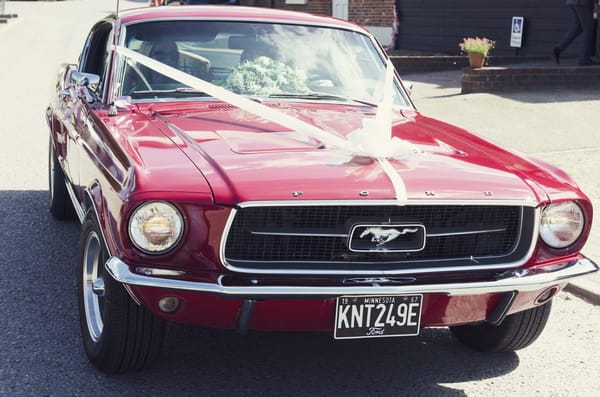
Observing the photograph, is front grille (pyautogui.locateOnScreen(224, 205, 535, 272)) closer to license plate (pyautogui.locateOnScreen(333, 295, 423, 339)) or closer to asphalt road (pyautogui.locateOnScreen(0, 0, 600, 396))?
license plate (pyautogui.locateOnScreen(333, 295, 423, 339))

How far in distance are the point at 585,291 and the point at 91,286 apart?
9.71ft

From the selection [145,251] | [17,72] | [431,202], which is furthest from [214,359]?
[17,72]

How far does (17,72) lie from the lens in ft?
59.1

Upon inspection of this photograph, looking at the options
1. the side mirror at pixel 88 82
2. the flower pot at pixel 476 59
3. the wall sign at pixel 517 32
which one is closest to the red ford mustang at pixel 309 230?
the side mirror at pixel 88 82

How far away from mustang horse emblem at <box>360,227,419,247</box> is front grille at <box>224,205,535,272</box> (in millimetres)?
25

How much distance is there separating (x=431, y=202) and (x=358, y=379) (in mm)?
986

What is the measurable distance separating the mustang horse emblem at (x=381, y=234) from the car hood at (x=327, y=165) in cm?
16

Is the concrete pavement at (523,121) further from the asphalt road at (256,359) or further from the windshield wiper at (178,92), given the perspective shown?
the windshield wiper at (178,92)

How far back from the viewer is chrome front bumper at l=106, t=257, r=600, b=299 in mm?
3594

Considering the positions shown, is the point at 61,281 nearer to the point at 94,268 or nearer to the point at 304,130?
the point at 94,268

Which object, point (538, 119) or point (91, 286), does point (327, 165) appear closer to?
point (91, 286)

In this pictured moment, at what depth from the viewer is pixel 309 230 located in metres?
3.74

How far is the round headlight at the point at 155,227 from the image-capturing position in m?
3.62

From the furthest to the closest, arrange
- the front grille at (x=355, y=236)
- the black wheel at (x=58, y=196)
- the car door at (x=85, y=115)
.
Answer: the black wheel at (x=58, y=196), the car door at (x=85, y=115), the front grille at (x=355, y=236)
